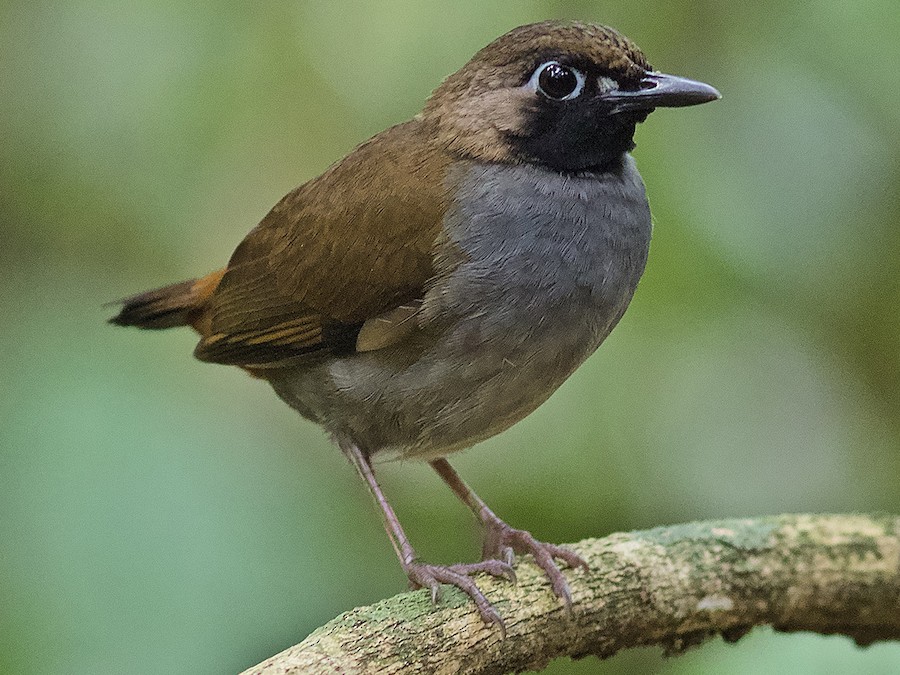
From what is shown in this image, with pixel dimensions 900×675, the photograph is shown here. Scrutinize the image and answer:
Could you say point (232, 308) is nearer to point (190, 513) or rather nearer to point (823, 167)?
point (190, 513)

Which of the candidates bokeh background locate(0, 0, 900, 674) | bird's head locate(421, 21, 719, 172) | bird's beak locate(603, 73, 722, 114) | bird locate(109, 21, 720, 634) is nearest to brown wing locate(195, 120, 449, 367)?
bird locate(109, 21, 720, 634)

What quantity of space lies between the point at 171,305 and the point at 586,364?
4.91 feet

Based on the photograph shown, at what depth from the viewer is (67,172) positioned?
12.9ft

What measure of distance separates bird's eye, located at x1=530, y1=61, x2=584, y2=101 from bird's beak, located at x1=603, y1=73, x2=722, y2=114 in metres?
0.09

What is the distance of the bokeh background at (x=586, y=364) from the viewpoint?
3.44 metres

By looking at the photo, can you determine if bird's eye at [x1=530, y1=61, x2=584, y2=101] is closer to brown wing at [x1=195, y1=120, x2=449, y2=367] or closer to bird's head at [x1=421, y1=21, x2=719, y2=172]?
bird's head at [x1=421, y1=21, x2=719, y2=172]

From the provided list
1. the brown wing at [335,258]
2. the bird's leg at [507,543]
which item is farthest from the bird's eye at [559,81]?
the bird's leg at [507,543]

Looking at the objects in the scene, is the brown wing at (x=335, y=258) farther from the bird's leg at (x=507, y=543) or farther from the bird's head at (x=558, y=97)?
the bird's leg at (x=507, y=543)

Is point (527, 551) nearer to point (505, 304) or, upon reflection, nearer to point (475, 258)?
point (505, 304)

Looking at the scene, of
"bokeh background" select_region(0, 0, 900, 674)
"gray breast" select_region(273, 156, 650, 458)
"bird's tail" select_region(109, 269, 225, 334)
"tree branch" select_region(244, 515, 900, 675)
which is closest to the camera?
"tree branch" select_region(244, 515, 900, 675)

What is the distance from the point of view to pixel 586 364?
3.89 m

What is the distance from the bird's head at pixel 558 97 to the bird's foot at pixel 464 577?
3.96 ft

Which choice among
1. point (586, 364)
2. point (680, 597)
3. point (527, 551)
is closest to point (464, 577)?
point (527, 551)

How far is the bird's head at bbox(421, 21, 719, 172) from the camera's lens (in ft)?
10.1
